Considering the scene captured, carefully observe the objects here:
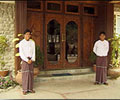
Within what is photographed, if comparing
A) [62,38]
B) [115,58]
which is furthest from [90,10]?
[115,58]

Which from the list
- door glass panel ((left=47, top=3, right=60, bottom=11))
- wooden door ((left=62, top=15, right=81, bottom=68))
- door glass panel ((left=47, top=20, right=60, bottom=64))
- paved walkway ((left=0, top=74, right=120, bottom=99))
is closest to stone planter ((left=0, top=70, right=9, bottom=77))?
paved walkway ((left=0, top=74, right=120, bottom=99))

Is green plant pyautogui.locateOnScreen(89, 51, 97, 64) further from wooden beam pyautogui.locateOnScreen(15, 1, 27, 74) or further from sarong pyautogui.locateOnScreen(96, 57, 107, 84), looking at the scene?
wooden beam pyautogui.locateOnScreen(15, 1, 27, 74)

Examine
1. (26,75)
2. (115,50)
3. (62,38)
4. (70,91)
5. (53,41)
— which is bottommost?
(70,91)

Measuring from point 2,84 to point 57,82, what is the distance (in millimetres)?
1647

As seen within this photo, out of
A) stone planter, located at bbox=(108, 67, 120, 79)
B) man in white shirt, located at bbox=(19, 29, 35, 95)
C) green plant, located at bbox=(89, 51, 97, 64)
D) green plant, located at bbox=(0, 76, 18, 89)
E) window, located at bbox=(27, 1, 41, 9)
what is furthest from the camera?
green plant, located at bbox=(89, 51, 97, 64)

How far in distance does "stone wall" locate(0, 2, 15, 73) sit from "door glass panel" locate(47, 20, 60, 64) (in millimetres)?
1286

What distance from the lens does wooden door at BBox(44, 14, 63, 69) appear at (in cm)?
584

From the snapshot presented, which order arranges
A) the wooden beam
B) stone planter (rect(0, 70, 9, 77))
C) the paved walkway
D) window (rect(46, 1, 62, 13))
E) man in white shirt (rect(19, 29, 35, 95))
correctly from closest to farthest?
the paved walkway, man in white shirt (rect(19, 29, 35, 95)), the wooden beam, stone planter (rect(0, 70, 9, 77)), window (rect(46, 1, 62, 13))

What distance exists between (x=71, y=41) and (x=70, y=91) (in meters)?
2.46

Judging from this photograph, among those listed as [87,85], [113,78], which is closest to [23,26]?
[87,85]

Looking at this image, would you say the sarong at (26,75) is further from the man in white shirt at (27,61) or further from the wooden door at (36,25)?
the wooden door at (36,25)

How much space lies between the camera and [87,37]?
649cm

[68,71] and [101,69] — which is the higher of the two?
[101,69]

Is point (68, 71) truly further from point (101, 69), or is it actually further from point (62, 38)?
point (101, 69)
